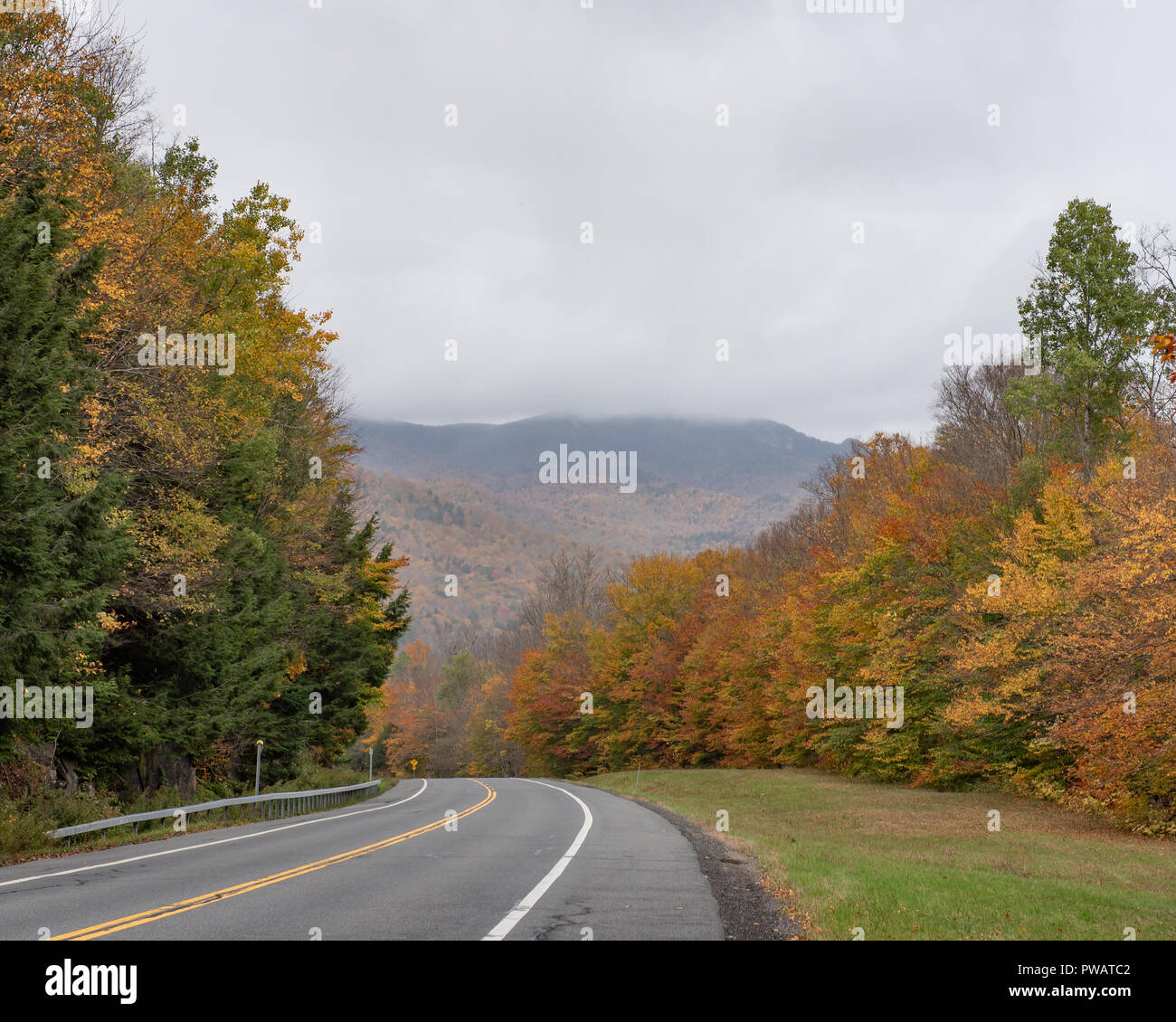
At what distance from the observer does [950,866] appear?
15883mm

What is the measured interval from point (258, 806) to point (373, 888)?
58.3ft

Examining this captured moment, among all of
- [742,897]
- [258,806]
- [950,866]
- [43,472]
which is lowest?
[258,806]

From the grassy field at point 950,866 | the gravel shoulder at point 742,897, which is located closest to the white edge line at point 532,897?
the gravel shoulder at point 742,897

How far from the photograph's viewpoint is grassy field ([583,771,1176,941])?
9.80m

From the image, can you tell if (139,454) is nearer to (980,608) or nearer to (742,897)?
(742,897)

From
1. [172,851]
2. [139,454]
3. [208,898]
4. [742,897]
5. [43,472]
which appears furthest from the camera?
[139,454]

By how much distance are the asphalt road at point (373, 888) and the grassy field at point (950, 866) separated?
5.52ft

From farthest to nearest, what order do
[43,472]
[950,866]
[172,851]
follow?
[950,866] < [172,851] < [43,472]

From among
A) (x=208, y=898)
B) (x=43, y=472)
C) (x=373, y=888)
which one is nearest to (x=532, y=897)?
(x=373, y=888)

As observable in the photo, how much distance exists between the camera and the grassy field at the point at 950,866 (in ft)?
32.2

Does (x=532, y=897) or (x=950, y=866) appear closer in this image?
(x=532, y=897)
